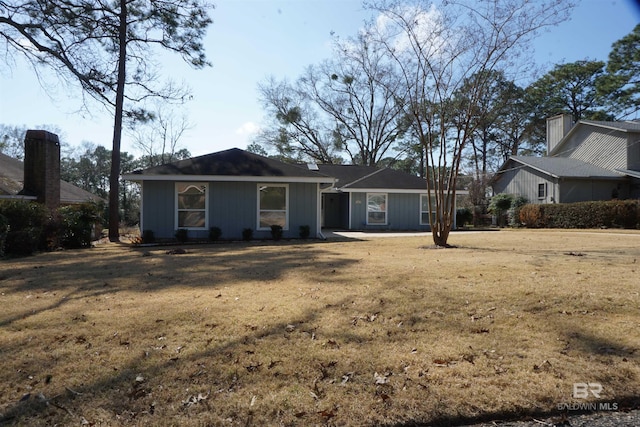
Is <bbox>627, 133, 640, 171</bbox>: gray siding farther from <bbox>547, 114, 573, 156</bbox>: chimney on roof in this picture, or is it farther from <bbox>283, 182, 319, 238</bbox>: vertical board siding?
<bbox>283, 182, 319, 238</bbox>: vertical board siding

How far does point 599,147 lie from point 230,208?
77.0 ft

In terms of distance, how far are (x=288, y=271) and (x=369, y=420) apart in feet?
15.6

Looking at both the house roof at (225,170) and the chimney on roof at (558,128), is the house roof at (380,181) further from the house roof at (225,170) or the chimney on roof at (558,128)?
the chimney on roof at (558,128)

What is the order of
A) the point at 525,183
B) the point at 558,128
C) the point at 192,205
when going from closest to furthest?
1. the point at 192,205
2. the point at 525,183
3. the point at 558,128

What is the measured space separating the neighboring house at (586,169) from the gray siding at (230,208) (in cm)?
1634

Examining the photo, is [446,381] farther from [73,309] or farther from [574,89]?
[574,89]

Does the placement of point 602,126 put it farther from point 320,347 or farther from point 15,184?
point 15,184

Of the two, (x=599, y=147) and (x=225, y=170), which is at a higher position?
(x=599, y=147)

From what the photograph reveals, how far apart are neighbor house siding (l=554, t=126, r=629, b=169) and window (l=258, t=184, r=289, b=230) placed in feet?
68.7

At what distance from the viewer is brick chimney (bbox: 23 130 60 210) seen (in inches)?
625

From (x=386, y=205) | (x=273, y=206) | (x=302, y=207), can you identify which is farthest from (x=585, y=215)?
(x=273, y=206)

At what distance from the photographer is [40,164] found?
52.8ft

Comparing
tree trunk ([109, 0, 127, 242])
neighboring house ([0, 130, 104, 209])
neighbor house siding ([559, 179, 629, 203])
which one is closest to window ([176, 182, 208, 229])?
tree trunk ([109, 0, 127, 242])

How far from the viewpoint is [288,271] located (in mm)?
7484
